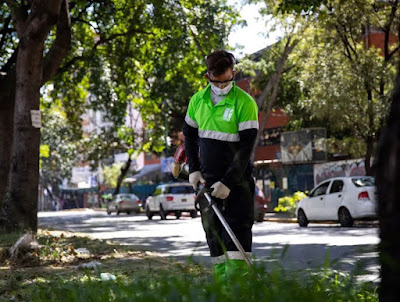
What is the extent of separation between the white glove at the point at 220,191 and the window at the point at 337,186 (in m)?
16.1

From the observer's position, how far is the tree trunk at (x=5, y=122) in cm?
1716

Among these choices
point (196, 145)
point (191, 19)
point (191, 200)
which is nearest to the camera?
point (196, 145)

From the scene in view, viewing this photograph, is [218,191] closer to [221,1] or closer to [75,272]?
[75,272]

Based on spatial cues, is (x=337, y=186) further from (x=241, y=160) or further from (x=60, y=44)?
(x=241, y=160)

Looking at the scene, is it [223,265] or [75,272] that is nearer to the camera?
[223,265]

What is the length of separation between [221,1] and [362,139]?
10164mm

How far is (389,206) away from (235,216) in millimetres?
2560

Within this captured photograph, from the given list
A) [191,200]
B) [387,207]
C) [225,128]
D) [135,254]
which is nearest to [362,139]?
[191,200]

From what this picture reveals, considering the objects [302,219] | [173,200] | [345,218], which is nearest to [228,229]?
[345,218]

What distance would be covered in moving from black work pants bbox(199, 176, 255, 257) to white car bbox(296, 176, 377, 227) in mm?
14009

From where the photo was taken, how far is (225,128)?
4.62m

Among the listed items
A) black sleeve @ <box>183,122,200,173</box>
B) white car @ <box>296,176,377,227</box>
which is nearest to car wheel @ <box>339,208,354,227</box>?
white car @ <box>296,176,377,227</box>

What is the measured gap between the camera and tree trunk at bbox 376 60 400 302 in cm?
198

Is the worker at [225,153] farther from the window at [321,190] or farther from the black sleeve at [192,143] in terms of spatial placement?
the window at [321,190]
